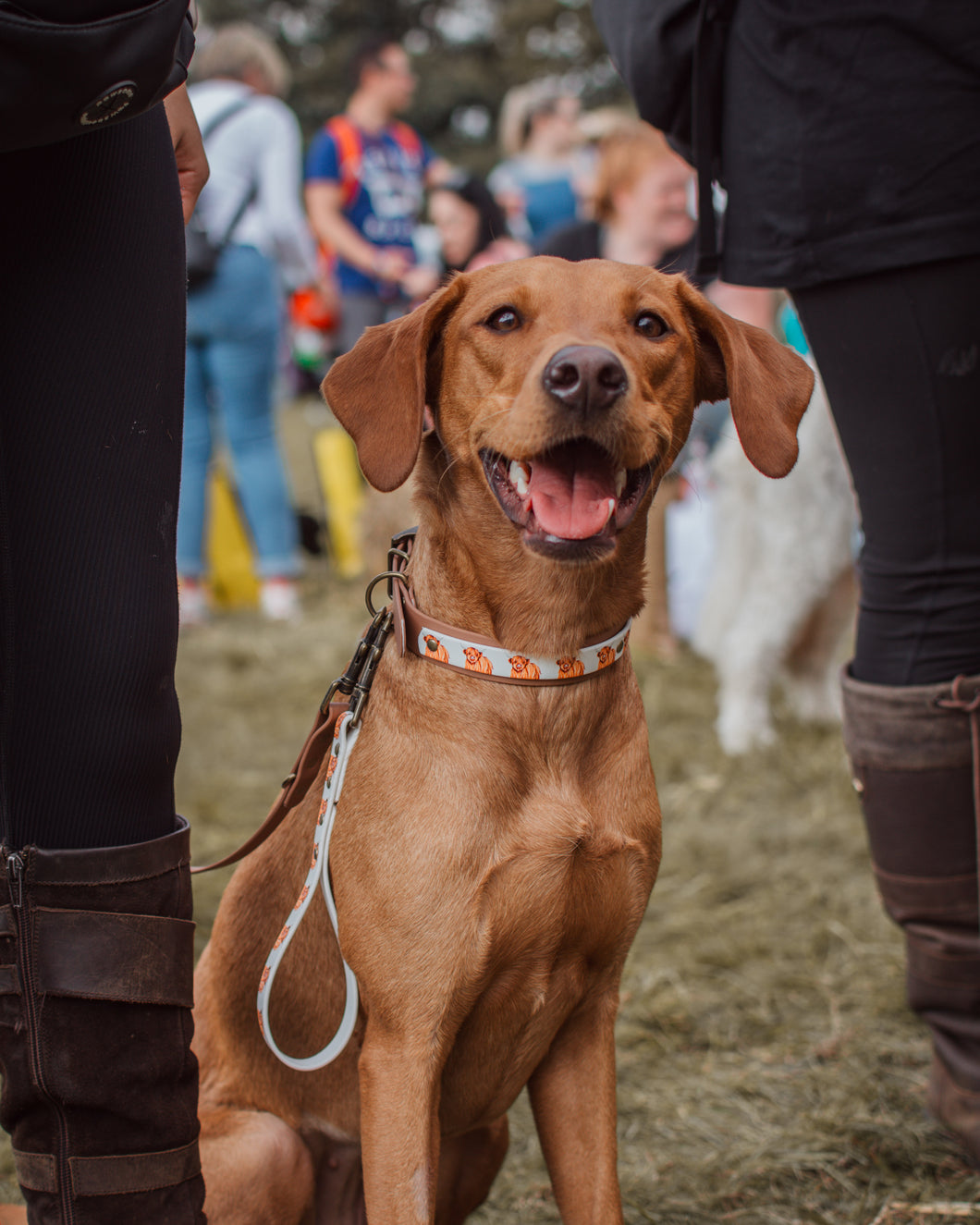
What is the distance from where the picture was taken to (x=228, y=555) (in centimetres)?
745

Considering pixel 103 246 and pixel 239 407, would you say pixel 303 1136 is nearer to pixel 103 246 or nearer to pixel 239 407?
pixel 103 246

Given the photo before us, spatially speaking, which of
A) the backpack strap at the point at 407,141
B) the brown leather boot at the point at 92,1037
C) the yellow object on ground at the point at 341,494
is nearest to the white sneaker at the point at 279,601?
the yellow object on ground at the point at 341,494

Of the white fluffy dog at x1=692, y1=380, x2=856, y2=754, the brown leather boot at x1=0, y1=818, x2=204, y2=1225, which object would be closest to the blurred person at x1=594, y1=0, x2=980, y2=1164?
the brown leather boot at x1=0, y1=818, x2=204, y2=1225

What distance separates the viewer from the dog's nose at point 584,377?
1.67 meters

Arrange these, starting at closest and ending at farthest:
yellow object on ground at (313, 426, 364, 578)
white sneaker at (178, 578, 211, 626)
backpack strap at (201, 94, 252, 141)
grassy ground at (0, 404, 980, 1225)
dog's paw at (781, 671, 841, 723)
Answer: grassy ground at (0, 404, 980, 1225), dog's paw at (781, 671, 841, 723), backpack strap at (201, 94, 252, 141), white sneaker at (178, 578, 211, 626), yellow object on ground at (313, 426, 364, 578)

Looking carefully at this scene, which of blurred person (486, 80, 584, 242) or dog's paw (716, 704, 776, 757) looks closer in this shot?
dog's paw (716, 704, 776, 757)

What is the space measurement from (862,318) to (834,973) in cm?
179

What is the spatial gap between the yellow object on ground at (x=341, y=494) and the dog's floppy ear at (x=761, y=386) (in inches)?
244

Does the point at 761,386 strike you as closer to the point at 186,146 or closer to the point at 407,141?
the point at 186,146

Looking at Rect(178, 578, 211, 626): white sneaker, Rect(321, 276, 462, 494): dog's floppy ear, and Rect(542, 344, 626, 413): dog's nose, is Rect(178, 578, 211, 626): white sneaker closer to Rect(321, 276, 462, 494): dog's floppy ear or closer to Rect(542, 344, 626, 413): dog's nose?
Rect(321, 276, 462, 494): dog's floppy ear

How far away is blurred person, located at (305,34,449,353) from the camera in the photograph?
7.52 m

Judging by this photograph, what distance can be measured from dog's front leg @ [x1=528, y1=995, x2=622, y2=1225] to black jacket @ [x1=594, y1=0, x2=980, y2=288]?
119cm

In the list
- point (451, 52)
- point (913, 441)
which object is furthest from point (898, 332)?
point (451, 52)

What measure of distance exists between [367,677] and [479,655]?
17 cm
